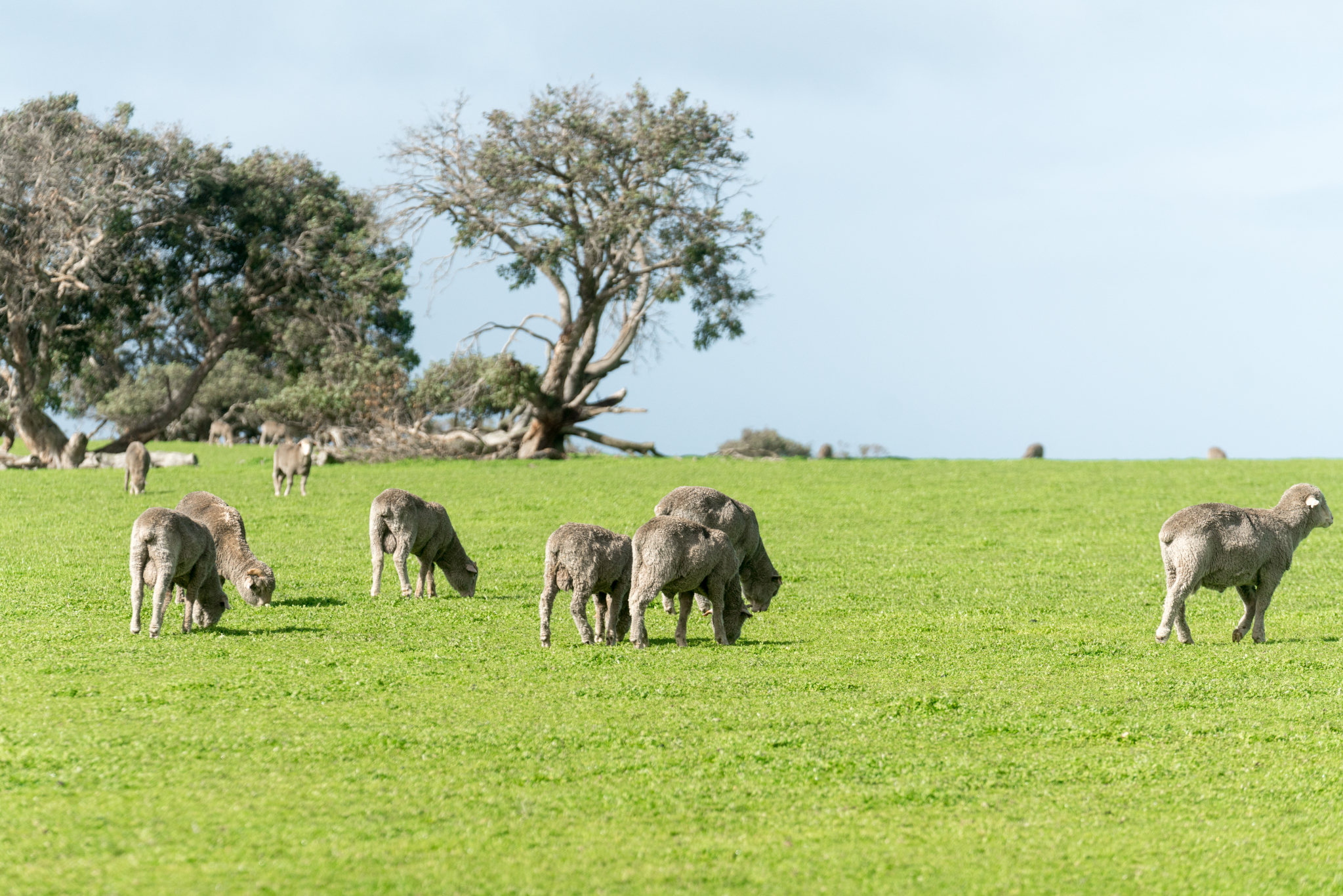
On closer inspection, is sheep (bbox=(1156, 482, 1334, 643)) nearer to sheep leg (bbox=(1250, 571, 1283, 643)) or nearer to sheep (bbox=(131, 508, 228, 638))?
sheep leg (bbox=(1250, 571, 1283, 643))

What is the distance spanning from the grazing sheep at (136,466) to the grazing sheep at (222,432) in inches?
1244

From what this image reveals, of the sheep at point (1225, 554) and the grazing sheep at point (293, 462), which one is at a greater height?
the grazing sheep at point (293, 462)

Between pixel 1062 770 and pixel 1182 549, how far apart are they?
17.7 feet

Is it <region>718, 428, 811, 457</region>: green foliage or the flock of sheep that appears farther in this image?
<region>718, 428, 811, 457</region>: green foliage

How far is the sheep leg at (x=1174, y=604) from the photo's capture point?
13.1m

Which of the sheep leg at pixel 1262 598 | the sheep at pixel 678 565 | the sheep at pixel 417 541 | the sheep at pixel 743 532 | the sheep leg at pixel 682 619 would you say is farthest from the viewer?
the sheep at pixel 417 541

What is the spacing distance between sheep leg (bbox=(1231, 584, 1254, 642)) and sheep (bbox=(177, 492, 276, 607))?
10.8 metres

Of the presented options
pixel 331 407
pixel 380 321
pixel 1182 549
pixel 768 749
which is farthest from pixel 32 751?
pixel 380 321

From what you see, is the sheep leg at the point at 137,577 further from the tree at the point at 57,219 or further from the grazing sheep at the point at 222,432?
the grazing sheep at the point at 222,432

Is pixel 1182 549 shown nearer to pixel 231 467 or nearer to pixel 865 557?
pixel 865 557

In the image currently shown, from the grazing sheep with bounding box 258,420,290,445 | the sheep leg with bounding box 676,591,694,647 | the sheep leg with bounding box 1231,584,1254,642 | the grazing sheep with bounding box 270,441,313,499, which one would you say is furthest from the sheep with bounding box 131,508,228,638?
the grazing sheep with bounding box 258,420,290,445

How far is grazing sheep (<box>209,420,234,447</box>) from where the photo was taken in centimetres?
6231

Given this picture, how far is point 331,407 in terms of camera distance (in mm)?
48406

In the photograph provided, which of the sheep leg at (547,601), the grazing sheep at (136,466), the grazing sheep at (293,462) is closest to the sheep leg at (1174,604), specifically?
the sheep leg at (547,601)
